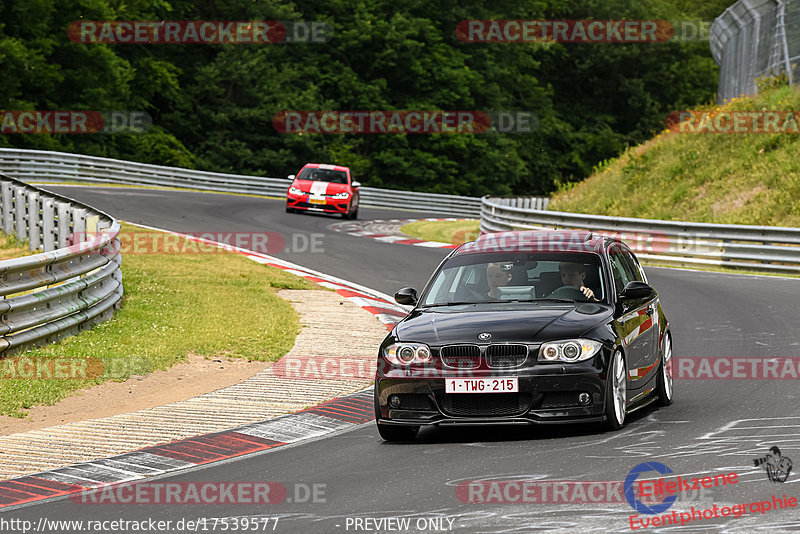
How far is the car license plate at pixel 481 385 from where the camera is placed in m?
8.12

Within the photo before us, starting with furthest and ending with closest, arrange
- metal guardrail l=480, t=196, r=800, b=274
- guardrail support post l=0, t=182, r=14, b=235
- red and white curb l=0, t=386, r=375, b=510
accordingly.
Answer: metal guardrail l=480, t=196, r=800, b=274
guardrail support post l=0, t=182, r=14, b=235
red and white curb l=0, t=386, r=375, b=510

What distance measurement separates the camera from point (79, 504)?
6883 mm

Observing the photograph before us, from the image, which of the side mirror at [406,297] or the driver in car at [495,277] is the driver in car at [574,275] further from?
the side mirror at [406,297]

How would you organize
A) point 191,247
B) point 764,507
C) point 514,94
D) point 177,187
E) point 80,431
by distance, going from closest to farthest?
1. point 764,507
2. point 80,431
3. point 191,247
4. point 177,187
5. point 514,94

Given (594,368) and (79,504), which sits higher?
(594,368)

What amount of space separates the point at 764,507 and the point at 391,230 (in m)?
27.3

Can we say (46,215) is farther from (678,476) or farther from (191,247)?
(678,476)

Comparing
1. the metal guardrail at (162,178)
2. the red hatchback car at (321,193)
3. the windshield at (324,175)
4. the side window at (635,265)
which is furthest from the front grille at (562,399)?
the metal guardrail at (162,178)

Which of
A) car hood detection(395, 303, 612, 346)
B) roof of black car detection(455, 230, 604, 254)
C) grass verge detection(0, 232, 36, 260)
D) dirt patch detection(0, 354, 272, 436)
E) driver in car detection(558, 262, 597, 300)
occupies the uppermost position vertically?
roof of black car detection(455, 230, 604, 254)

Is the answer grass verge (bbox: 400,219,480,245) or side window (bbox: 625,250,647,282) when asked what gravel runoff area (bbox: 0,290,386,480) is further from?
grass verge (bbox: 400,219,480,245)

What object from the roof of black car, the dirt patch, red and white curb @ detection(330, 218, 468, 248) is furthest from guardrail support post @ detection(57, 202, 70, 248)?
the roof of black car

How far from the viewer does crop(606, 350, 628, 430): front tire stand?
8.29 metres

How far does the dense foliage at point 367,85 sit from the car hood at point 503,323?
141ft

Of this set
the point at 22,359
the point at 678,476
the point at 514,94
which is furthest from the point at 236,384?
the point at 514,94
